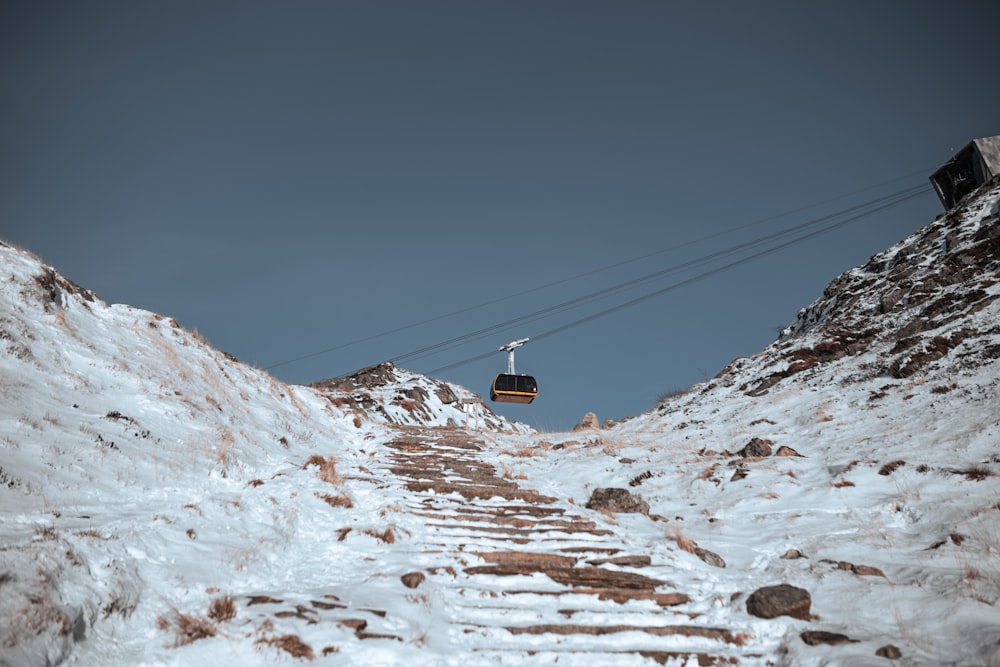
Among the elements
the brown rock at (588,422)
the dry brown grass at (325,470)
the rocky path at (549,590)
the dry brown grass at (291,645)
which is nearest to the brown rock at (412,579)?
the rocky path at (549,590)

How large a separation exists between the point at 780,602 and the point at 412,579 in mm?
4267

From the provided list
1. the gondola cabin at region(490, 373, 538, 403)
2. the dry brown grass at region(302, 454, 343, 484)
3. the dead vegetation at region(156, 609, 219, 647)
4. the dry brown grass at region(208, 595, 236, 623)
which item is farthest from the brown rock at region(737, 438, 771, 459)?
the gondola cabin at region(490, 373, 538, 403)

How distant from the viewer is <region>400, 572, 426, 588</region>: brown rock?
712cm

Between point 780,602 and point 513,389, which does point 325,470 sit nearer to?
point 780,602

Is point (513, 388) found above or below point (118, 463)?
above

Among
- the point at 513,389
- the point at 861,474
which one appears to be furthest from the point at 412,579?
the point at 513,389

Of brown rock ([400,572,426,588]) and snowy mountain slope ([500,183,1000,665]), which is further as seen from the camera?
brown rock ([400,572,426,588])

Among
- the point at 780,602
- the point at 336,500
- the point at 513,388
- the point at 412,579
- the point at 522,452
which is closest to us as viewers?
the point at 780,602

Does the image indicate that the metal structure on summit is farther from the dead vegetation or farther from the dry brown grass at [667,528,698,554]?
the dead vegetation

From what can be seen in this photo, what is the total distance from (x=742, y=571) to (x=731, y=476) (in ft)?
14.3

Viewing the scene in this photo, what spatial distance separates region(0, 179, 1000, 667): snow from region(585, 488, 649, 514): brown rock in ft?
0.87

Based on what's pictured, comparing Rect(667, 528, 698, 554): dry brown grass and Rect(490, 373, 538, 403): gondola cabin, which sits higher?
Rect(490, 373, 538, 403): gondola cabin

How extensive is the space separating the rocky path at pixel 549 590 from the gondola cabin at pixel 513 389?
18.9 m

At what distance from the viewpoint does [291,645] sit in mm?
5301
